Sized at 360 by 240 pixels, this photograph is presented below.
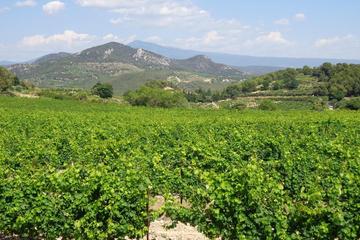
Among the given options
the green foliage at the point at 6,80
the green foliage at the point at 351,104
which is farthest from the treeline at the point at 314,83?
the green foliage at the point at 6,80

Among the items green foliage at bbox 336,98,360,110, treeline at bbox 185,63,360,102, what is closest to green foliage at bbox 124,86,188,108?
green foliage at bbox 336,98,360,110

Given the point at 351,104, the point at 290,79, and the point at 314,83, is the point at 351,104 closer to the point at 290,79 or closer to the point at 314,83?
the point at 314,83

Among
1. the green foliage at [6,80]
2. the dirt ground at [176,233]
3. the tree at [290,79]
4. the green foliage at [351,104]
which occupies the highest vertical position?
the dirt ground at [176,233]

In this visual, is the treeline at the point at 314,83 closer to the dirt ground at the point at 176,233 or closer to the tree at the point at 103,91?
the tree at the point at 103,91

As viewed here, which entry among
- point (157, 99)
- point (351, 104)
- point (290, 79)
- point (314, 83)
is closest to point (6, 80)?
point (157, 99)

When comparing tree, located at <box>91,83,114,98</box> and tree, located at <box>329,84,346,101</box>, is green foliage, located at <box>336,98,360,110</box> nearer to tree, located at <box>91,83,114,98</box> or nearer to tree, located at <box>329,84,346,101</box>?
tree, located at <box>329,84,346,101</box>

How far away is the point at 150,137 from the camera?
20.6m

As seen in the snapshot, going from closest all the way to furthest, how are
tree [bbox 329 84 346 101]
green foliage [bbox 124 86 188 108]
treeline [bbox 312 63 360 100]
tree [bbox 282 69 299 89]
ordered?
green foliage [bbox 124 86 188 108], tree [bbox 329 84 346 101], treeline [bbox 312 63 360 100], tree [bbox 282 69 299 89]

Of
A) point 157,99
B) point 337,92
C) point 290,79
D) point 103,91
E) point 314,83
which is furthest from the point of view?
point 290,79

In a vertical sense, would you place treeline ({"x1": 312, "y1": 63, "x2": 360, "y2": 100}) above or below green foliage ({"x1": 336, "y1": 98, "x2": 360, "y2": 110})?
above

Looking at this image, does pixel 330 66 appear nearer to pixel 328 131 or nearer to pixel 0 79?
pixel 0 79

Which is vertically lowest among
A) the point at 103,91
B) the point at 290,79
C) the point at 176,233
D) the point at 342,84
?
the point at 103,91

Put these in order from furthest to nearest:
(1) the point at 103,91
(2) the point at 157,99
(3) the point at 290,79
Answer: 1. (3) the point at 290,79
2. (1) the point at 103,91
3. (2) the point at 157,99

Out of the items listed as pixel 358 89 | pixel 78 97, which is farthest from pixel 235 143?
pixel 358 89
